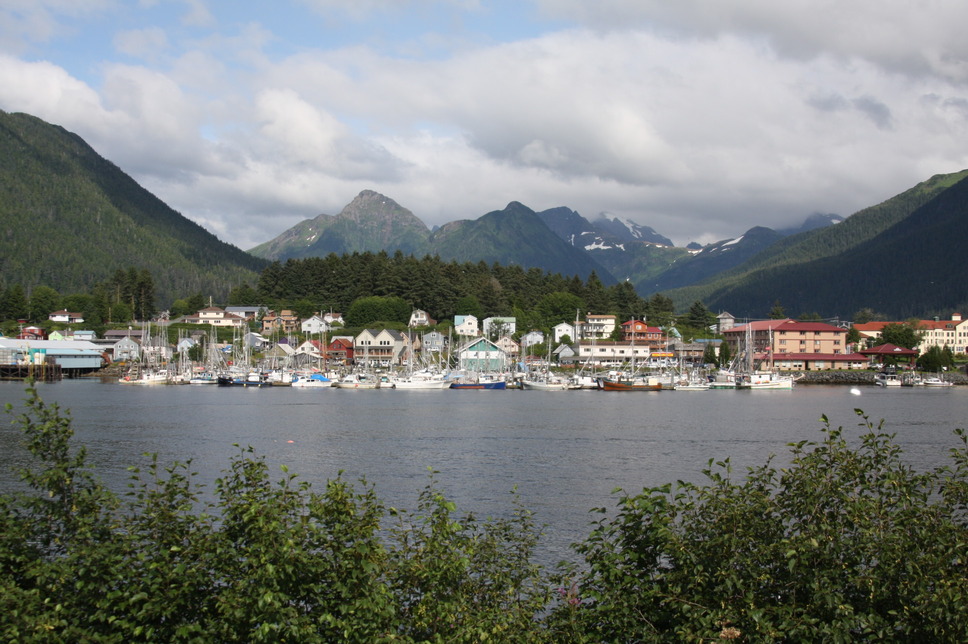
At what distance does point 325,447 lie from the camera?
3653cm

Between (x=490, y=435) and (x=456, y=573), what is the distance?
32.8m

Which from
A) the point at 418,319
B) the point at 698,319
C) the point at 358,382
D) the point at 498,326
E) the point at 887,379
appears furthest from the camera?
the point at 698,319

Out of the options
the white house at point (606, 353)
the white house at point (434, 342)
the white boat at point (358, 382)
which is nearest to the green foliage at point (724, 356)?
the white house at point (606, 353)

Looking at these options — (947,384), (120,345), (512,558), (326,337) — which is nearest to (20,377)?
(120,345)

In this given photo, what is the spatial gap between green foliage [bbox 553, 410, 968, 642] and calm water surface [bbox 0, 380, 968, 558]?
8361 mm

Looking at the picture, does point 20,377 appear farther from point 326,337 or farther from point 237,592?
point 237,592

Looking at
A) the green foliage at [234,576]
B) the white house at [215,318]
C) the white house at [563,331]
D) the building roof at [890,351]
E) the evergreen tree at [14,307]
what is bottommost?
the green foliage at [234,576]

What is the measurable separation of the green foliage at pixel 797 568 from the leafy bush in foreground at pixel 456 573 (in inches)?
0.9

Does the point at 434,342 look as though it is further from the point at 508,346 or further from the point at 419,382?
the point at 419,382

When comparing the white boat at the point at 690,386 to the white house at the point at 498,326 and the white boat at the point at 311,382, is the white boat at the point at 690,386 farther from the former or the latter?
the white boat at the point at 311,382

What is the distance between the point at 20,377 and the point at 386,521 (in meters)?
94.2

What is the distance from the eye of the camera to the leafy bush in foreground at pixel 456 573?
779cm

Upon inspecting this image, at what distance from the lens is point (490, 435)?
41469 mm

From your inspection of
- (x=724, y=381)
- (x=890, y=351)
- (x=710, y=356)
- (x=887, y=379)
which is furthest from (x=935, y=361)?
(x=724, y=381)
